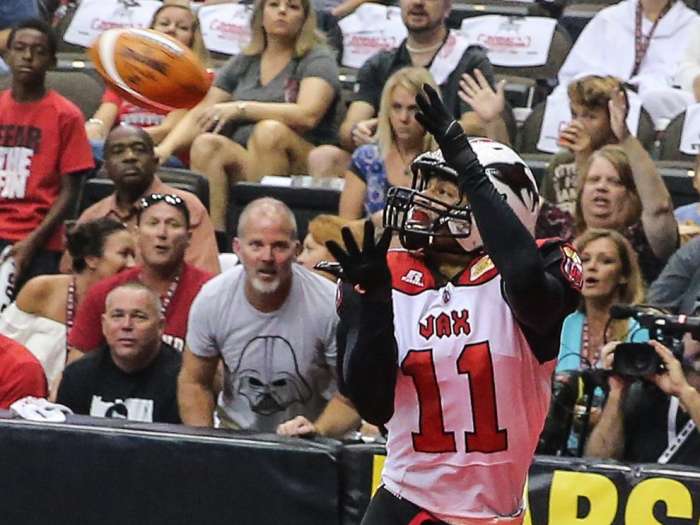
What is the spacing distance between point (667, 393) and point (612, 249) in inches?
36.3

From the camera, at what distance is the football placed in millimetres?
8031

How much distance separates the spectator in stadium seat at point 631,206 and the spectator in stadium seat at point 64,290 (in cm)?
216

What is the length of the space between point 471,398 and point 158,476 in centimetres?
224

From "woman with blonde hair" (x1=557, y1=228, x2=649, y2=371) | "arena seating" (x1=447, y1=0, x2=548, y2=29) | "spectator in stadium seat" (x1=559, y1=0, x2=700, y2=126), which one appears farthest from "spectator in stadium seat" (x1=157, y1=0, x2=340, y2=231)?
"woman with blonde hair" (x1=557, y1=228, x2=649, y2=371)

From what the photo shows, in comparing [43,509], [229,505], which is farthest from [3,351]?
[229,505]

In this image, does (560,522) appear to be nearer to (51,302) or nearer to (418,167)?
(418,167)

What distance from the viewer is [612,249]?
22.0 feet

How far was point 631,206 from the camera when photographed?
750cm

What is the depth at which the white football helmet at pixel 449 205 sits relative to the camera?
168 inches

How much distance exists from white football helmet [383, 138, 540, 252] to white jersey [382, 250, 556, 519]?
0.37 ft

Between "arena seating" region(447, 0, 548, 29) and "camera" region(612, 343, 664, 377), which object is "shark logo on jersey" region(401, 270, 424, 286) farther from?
"arena seating" region(447, 0, 548, 29)

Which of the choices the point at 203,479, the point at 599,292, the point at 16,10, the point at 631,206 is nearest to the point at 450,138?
the point at 203,479

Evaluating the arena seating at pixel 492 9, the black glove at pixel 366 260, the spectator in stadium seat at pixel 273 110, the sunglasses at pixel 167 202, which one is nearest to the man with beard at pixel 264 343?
the sunglasses at pixel 167 202

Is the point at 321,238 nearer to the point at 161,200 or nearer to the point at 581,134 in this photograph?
the point at 161,200
